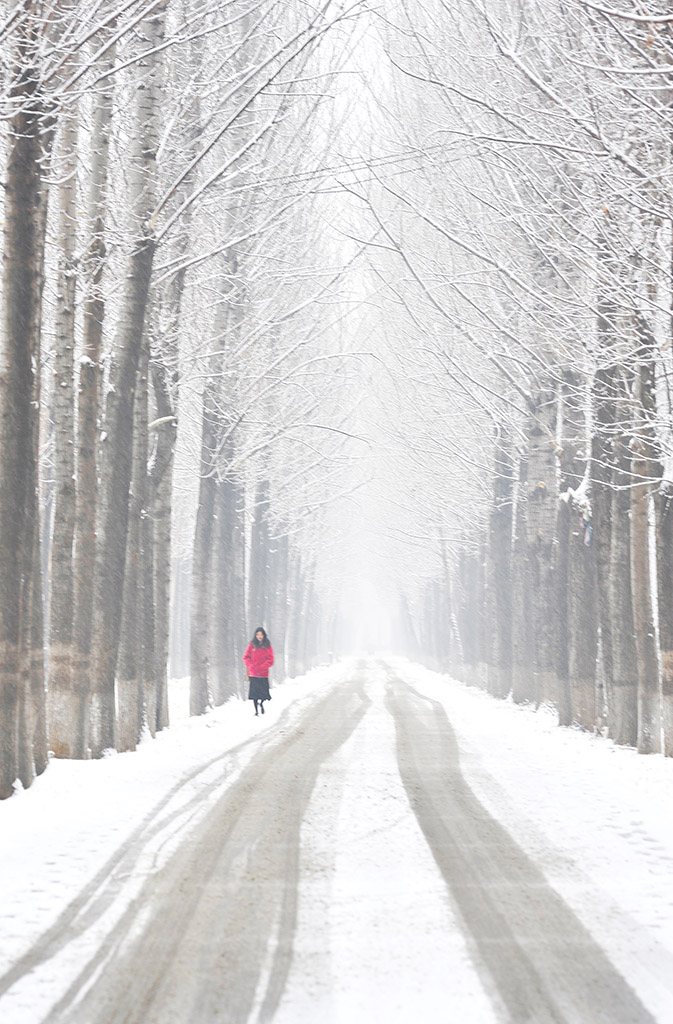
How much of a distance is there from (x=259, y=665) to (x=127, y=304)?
8.88 m

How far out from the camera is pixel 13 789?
949cm

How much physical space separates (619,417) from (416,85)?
23.4ft

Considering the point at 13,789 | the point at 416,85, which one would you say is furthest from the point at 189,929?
the point at 416,85

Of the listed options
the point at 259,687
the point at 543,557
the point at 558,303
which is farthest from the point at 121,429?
the point at 543,557

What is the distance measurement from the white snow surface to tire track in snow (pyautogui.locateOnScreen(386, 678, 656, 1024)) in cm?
9

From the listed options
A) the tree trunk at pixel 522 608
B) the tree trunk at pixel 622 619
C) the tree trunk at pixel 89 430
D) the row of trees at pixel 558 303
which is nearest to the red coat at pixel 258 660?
the row of trees at pixel 558 303

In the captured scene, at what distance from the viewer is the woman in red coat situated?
66.9 ft

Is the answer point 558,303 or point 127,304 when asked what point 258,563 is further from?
point 127,304

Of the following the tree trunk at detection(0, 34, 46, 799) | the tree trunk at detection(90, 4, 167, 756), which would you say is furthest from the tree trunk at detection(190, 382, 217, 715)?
the tree trunk at detection(0, 34, 46, 799)

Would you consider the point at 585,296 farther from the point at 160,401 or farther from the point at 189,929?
the point at 189,929

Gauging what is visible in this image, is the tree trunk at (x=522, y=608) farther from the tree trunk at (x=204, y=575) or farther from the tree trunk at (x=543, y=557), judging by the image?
the tree trunk at (x=204, y=575)

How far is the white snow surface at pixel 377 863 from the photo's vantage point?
4.52m

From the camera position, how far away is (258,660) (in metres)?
20.5

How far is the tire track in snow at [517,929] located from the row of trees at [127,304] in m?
4.00
